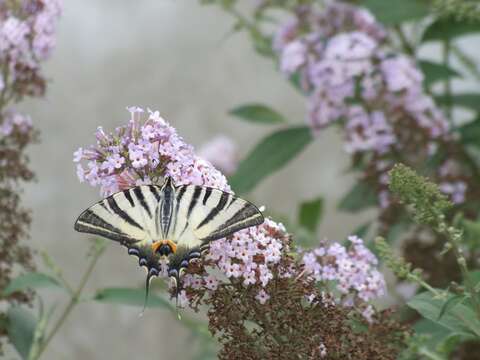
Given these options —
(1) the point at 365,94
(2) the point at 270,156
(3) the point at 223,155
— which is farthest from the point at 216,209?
(3) the point at 223,155

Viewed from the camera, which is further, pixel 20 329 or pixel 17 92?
pixel 17 92

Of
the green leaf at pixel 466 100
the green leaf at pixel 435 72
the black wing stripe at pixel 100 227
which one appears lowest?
the black wing stripe at pixel 100 227

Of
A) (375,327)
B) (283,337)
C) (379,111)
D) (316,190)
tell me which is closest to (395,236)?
(379,111)

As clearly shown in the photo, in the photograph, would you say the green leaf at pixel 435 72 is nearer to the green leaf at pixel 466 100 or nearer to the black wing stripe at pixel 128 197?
the green leaf at pixel 466 100

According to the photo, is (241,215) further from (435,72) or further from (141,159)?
(435,72)

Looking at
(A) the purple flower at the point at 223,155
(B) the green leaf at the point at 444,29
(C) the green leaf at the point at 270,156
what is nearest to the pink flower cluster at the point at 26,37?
(C) the green leaf at the point at 270,156

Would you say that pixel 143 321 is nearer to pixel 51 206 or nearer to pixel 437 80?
pixel 51 206

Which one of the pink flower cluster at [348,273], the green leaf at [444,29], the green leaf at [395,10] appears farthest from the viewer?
the green leaf at [444,29]
